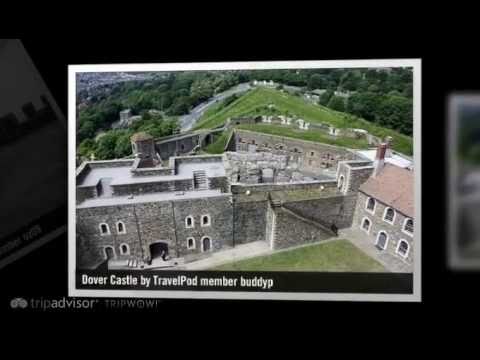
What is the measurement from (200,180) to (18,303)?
214cm

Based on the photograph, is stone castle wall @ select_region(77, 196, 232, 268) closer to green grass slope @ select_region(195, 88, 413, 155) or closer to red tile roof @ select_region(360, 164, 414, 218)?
green grass slope @ select_region(195, 88, 413, 155)

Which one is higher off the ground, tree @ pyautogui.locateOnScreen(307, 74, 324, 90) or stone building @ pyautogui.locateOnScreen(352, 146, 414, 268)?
tree @ pyautogui.locateOnScreen(307, 74, 324, 90)

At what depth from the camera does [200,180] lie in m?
3.82

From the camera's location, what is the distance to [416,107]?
11.8ft

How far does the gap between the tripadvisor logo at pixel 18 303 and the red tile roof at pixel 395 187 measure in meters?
3.49

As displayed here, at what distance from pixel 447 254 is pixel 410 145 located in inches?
40.5

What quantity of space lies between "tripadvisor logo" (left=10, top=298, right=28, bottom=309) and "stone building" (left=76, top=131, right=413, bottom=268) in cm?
69

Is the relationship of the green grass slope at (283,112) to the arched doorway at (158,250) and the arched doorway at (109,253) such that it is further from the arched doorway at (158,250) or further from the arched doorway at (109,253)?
the arched doorway at (109,253)

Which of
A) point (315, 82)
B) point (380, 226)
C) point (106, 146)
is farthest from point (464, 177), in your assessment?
point (106, 146)

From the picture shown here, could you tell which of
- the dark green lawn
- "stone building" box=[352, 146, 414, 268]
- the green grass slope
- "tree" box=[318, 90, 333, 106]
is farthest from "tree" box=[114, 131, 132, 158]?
"stone building" box=[352, 146, 414, 268]

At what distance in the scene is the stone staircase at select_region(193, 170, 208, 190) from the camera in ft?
12.5

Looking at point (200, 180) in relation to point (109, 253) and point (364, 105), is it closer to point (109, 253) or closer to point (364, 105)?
point (109, 253)

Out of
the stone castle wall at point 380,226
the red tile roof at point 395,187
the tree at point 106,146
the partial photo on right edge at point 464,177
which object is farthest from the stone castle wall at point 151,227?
the partial photo on right edge at point 464,177

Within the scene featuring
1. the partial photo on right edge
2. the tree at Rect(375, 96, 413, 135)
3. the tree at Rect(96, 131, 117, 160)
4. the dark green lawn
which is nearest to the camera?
the partial photo on right edge
